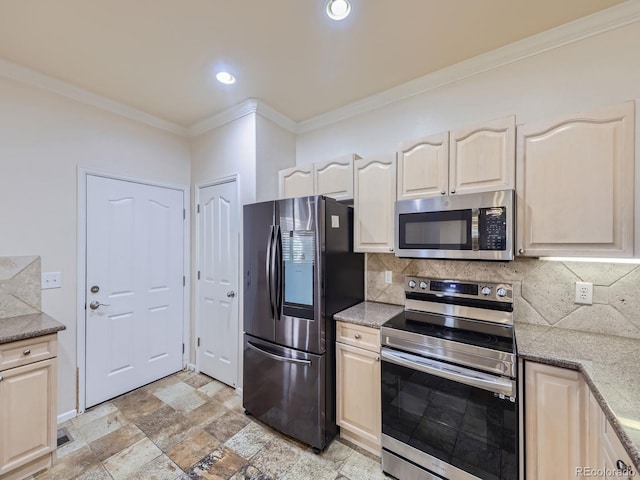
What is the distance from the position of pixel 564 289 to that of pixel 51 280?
3.73 meters

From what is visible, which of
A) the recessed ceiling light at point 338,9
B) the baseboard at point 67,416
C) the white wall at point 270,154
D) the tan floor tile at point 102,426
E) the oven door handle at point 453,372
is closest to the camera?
the oven door handle at point 453,372

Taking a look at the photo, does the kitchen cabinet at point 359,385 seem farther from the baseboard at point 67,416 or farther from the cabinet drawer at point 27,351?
the baseboard at point 67,416

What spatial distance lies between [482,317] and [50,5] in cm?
318

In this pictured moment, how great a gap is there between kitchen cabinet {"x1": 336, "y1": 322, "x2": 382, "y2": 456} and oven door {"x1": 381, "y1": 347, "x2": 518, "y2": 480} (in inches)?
4.1

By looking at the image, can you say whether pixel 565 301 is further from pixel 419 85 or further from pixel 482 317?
pixel 419 85

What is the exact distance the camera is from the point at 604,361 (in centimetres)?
123

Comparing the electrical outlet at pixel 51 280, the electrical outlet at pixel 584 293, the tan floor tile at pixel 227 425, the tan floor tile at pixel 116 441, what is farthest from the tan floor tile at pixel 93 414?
the electrical outlet at pixel 584 293

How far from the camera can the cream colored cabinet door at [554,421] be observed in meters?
1.22

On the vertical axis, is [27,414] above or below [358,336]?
Answer: below

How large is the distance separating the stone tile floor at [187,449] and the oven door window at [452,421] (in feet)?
1.44

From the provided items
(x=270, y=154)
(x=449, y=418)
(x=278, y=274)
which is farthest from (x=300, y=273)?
(x=270, y=154)

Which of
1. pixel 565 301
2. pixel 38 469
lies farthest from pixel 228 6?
pixel 38 469

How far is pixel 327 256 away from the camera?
6.38 feet

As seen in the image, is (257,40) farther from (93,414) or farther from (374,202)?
(93,414)
